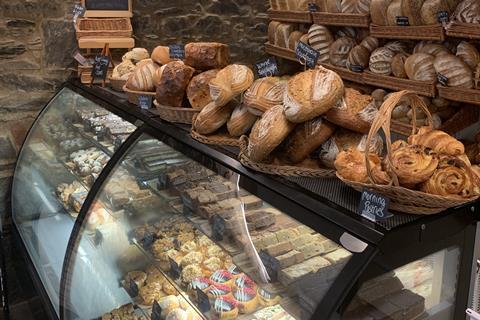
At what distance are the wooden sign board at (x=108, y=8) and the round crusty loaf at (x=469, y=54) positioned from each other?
230 centimetres

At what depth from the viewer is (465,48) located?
3.14 metres

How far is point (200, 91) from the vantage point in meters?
2.23

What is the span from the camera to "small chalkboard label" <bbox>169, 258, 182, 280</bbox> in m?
2.12

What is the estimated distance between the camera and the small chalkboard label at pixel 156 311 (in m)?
2.10

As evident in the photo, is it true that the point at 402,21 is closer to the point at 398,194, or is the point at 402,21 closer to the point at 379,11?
the point at 379,11

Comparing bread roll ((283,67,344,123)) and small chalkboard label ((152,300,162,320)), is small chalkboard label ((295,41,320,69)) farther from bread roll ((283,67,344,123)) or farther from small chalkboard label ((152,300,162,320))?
small chalkboard label ((152,300,162,320))

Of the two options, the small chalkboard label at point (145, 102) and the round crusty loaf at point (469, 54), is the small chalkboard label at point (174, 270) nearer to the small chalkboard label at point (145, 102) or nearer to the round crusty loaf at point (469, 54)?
the small chalkboard label at point (145, 102)

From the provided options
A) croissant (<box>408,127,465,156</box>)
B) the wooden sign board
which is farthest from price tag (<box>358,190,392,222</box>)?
the wooden sign board

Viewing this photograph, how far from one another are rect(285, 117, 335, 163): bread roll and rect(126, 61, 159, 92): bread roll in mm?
1231

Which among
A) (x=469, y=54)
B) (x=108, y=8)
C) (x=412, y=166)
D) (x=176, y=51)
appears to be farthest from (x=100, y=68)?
(x=412, y=166)

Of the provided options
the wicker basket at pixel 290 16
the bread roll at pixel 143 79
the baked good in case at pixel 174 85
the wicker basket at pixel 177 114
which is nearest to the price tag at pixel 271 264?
the wicker basket at pixel 177 114

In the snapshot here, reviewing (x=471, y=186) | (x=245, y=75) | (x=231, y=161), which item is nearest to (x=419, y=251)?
(x=471, y=186)

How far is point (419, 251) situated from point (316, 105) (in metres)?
0.52

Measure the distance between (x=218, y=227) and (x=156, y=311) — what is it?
0.50 m
